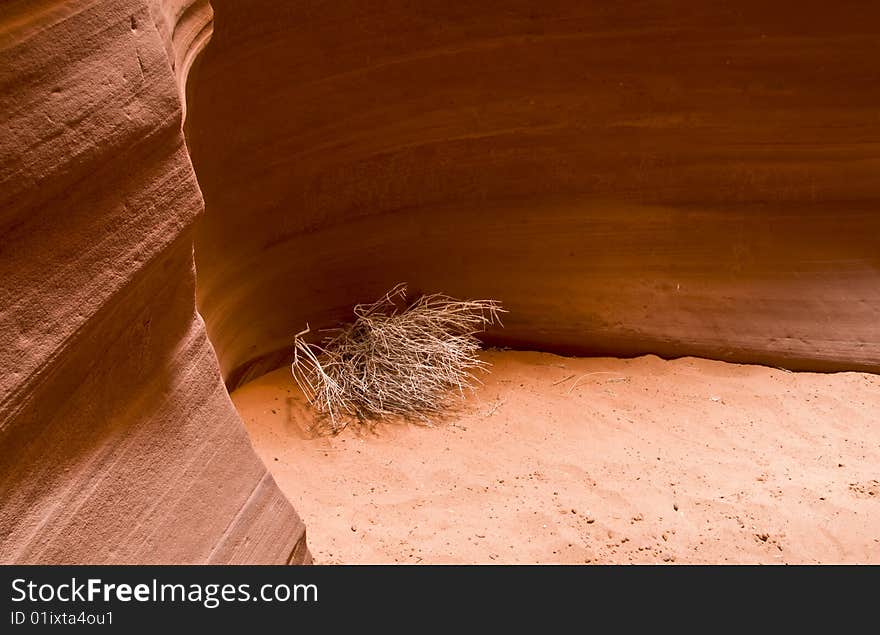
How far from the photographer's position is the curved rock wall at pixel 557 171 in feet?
8.83

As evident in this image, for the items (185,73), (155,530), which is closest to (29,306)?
(155,530)

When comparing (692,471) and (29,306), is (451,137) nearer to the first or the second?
(692,471)

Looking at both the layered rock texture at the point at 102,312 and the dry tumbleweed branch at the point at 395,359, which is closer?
the layered rock texture at the point at 102,312

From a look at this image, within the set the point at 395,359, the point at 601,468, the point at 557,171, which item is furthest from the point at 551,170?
the point at 601,468

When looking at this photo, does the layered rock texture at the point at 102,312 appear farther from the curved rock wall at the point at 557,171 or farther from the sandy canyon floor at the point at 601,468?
the curved rock wall at the point at 557,171

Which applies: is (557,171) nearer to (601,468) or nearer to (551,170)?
(551,170)

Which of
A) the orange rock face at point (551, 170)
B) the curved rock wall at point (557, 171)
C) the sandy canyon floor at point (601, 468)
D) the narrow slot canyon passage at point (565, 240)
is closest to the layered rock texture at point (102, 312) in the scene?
the orange rock face at point (551, 170)

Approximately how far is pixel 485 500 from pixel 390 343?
0.90 meters

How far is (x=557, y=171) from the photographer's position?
2.98 metres

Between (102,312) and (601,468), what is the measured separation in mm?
1517

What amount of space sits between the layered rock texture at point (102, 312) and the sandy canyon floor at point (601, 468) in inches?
25.1

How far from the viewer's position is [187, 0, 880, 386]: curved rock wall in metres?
2.69

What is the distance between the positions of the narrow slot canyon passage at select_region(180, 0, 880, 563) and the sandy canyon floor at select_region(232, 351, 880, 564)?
0.4 inches

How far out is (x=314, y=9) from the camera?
8.53 feet
